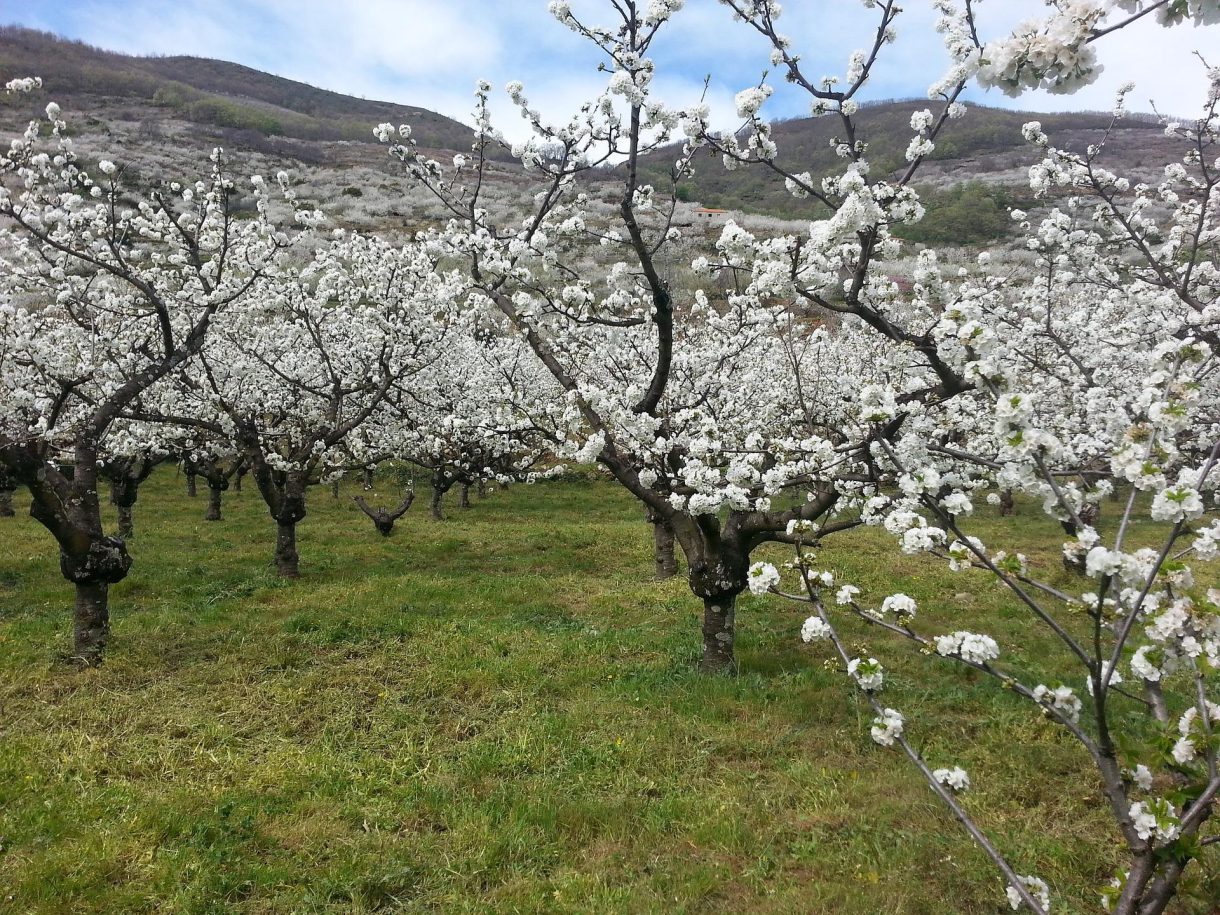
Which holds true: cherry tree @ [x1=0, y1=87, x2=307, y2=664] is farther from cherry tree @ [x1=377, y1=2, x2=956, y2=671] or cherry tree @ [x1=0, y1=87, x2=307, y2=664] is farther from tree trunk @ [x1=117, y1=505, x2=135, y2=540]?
tree trunk @ [x1=117, y1=505, x2=135, y2=540]

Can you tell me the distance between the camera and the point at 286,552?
48.3 ft

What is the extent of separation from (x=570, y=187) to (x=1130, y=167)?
86750 mm

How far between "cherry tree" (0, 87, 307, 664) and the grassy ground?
1.69 m

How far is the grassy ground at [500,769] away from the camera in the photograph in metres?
4.97

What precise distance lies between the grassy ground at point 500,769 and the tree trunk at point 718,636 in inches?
15.6

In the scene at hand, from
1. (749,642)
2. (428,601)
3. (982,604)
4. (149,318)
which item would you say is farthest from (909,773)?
(149,318)

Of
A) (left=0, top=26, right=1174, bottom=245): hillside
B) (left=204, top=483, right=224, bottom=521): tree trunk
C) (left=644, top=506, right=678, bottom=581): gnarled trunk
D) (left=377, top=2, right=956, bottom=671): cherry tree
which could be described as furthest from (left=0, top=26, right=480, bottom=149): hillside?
(left=377, top=2, right=956, bottom=671): cherry tree

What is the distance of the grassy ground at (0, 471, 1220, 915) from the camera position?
16.3 ft

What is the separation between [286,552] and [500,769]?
10065 millimetres

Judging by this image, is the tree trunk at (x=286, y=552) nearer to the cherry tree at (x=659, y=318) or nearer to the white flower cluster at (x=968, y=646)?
the cherry tree at (x=659, y=318)

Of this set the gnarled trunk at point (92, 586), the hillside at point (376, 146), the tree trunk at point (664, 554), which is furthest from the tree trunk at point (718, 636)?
the hillside at point (376, 146)

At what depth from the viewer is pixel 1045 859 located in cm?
504

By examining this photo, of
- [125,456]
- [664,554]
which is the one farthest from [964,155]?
[125,456]

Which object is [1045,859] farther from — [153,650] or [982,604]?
[153,650]
